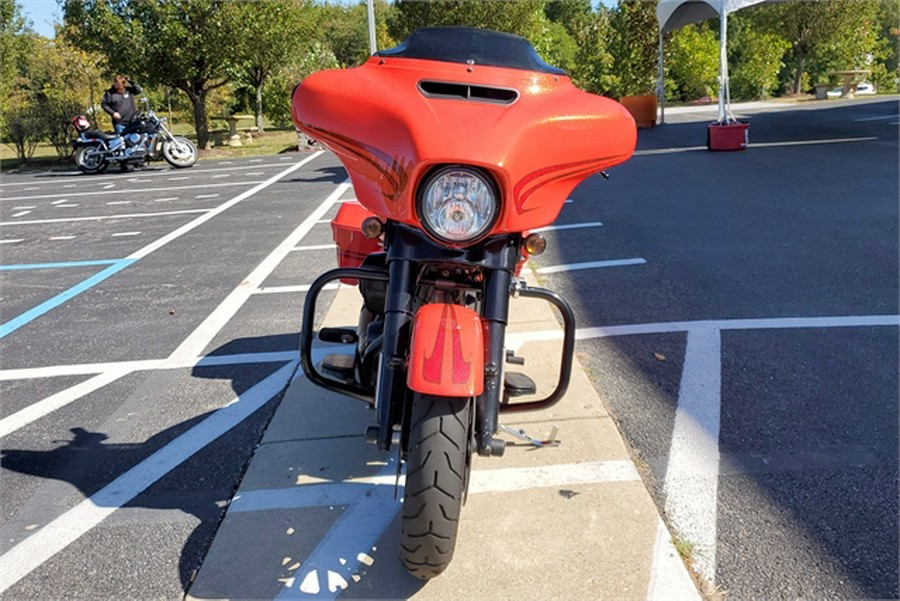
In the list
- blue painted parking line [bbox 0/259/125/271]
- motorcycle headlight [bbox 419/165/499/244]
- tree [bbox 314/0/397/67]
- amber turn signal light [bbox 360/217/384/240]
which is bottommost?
blue painted parking line [bbox 0/259/125/271]

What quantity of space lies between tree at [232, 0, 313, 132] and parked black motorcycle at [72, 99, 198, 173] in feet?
11.3

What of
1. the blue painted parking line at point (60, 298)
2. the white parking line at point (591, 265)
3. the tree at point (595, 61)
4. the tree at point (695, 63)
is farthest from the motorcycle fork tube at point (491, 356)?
the tree at point (695, 63)

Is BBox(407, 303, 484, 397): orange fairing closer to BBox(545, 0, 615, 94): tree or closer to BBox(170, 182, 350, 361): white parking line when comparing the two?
BBox(170, 182, 350, 361): white parking line

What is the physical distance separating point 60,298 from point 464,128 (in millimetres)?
5121

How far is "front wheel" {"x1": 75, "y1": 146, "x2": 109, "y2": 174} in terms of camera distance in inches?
652

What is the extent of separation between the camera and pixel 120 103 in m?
16.1

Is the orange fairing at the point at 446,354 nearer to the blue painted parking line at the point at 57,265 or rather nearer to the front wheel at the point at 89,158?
the blue painted parking line at the point at 57,265

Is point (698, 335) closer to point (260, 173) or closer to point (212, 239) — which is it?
point (212, 239)

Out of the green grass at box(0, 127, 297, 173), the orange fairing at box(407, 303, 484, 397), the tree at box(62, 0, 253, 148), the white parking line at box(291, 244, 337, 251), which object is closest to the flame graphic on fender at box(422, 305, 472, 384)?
the orange fairing at box(407, 303, 484, 397)

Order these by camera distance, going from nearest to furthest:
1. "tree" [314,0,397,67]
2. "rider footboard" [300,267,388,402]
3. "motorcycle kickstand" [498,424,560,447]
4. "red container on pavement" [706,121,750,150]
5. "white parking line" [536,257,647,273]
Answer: "rider footboard" [300,267,388,402] < "motorcycle kickstand" [498,424,560,447] < "white parking line" [536,257,647,273] < "red container on pavement" [706,121,750,150] < "tree" [314,0,397,67]

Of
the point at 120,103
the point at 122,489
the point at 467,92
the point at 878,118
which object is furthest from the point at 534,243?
the point at 878,118

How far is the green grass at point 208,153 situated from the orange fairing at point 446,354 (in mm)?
18343

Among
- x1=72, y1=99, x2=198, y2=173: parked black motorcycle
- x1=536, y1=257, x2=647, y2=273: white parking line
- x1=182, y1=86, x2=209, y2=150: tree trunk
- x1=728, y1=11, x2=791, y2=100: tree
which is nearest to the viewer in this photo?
x1=536, y1=257, x2=647, y2=273: white parking line

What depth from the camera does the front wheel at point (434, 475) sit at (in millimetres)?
2230
